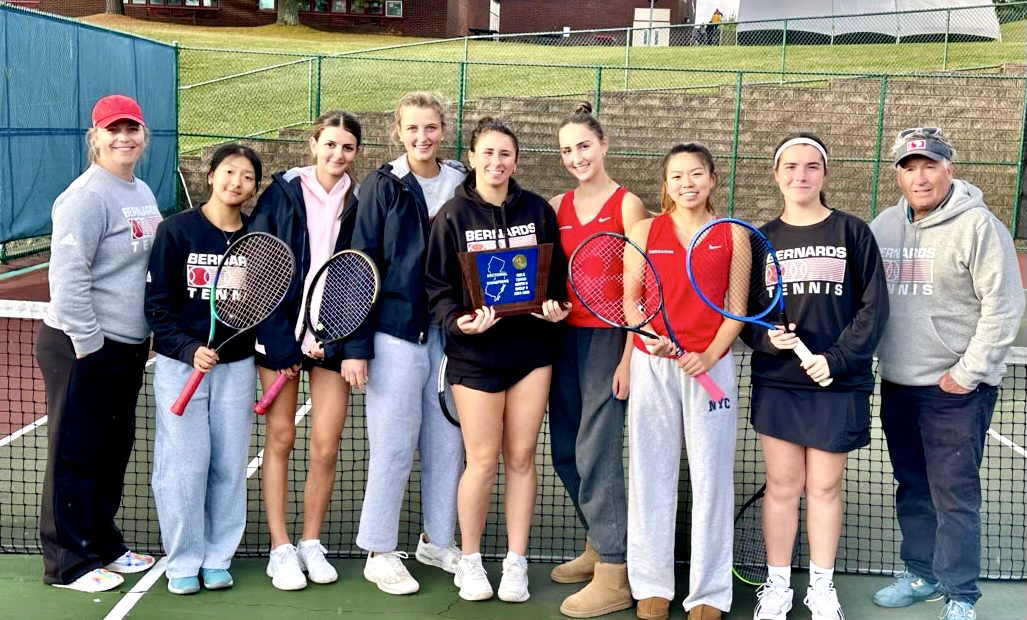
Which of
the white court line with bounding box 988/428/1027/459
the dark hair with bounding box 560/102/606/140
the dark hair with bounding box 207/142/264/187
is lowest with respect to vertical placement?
the white court line with bounding box 988/428/1027/459

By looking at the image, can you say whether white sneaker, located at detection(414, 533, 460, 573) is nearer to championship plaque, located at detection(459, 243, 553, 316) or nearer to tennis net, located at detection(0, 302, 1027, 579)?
tennis net, located at detection(0, 302, 1027, 579)

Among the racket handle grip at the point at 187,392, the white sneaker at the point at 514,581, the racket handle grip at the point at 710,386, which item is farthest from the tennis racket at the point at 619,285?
the racket handle grip at the point at 187,392

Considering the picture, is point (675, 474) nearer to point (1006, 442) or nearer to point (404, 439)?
point (404, 439)

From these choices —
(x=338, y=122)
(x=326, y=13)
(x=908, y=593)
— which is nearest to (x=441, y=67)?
(x=326, y=13)

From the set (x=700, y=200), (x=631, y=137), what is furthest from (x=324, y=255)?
(x=631, y=137)

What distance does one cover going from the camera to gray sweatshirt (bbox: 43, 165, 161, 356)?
14.2 feet

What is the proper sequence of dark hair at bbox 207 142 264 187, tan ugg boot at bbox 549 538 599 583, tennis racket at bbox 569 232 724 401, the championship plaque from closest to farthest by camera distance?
tennis racket at bbox 569 232 724 401, the championship plaque, dark hair at bbox 207 142 264 187, tan ugg boot at bbox 549 538 599 583

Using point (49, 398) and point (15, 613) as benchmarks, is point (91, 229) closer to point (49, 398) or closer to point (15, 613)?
point (49, 398)

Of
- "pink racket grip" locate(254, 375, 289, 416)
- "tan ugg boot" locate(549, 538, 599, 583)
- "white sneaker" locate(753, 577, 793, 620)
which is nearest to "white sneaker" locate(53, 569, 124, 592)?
"pink racket grip" locate(254, 375, 289, 416)

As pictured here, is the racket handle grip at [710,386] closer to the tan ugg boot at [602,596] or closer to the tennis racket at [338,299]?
the tan ugg boot at [602,596]

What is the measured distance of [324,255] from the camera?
15.1 ft

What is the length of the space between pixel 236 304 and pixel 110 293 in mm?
544

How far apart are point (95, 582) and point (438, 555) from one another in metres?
1.53

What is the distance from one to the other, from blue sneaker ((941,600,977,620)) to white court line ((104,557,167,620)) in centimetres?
343
